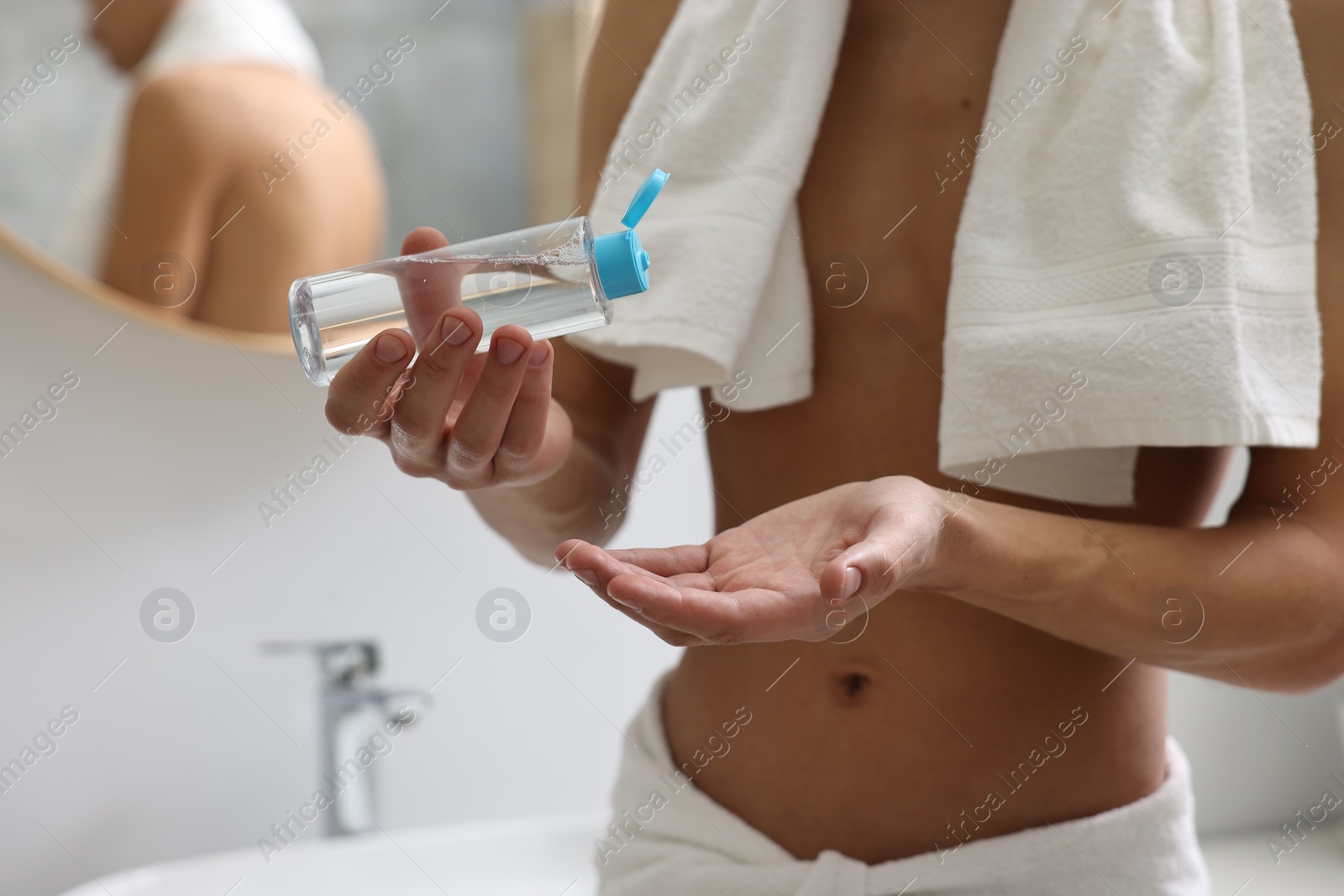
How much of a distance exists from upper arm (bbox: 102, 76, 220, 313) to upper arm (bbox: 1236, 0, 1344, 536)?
2.75ft

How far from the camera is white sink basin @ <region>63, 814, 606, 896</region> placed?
0.88 metres

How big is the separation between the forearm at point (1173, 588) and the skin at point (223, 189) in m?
0.74

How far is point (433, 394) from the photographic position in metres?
0.39

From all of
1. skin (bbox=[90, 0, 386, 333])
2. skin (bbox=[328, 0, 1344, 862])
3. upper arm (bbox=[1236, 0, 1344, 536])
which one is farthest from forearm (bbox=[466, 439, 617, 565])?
skin (bbox=[90, 0, 386, 333])

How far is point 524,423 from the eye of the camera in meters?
0.42

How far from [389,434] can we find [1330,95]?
0.48 m

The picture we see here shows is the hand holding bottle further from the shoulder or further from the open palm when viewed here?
the shoulder

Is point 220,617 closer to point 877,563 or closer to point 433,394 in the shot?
point 433,394

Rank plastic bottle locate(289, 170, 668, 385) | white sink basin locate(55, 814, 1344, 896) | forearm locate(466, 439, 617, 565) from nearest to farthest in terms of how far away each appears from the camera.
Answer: plastic bottle locate(289, 170, 668, 385) < forearm locate(466, 439, 617, 565) < white sink basin locate(55, 814, 1344, 896)

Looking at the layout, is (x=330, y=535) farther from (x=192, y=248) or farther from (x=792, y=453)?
(x=792, y=453)

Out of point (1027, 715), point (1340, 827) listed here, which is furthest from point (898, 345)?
point (1340, 827)

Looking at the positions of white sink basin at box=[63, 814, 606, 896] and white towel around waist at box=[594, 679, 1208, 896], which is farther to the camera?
white sink basin at box=[63, 814, 606, 896]

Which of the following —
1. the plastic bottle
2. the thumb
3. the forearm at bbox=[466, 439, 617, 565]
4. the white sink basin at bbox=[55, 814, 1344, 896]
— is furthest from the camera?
the white sink basin at bbox=[55, 814, 1344, 896]

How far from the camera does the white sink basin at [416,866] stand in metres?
0.88
